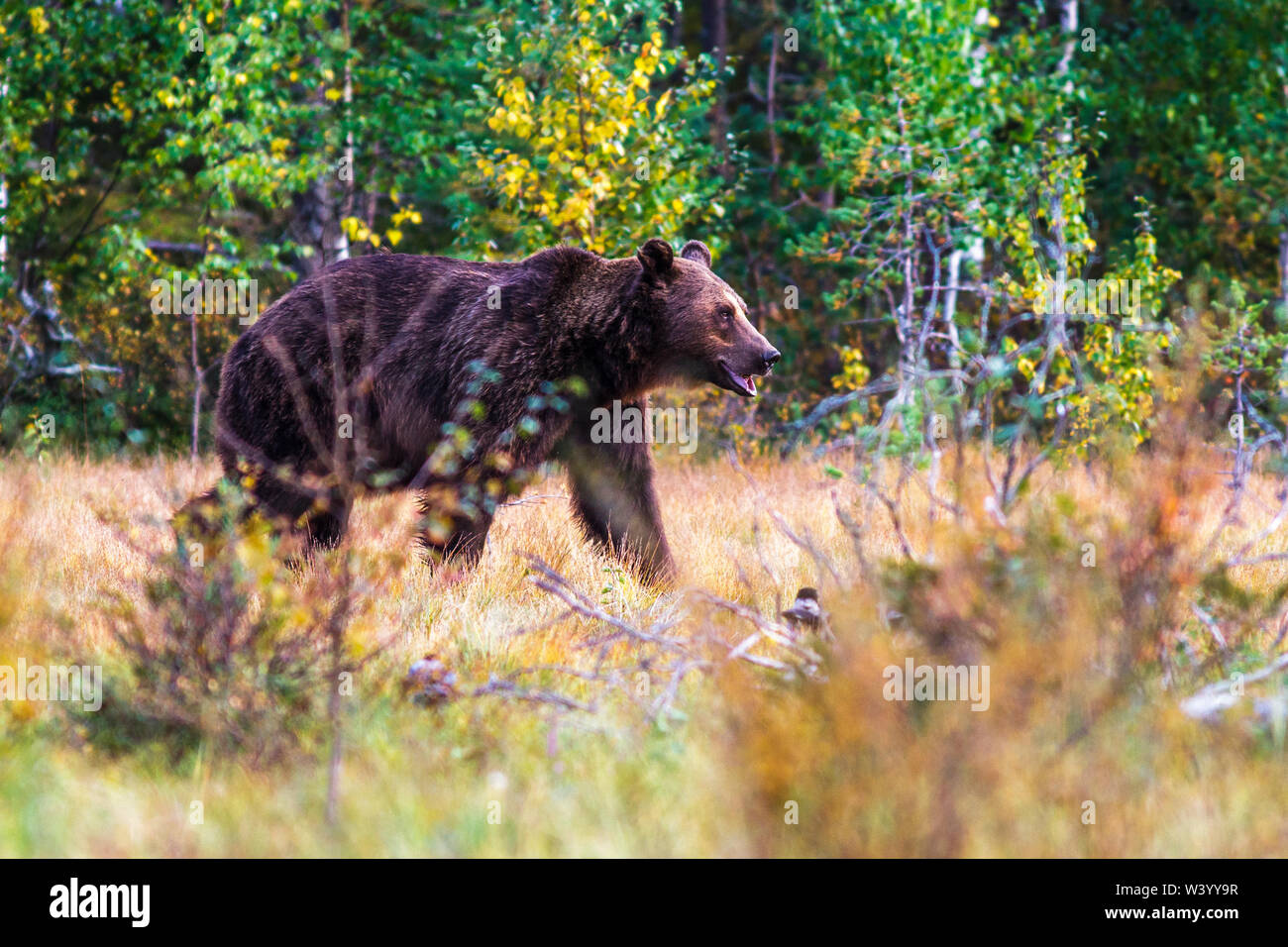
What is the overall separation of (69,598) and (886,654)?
157 inches

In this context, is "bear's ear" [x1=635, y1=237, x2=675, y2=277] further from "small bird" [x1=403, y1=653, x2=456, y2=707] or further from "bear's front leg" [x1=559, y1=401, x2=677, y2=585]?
"small bird" [x1=403, y1=653, x2=456, y2=707]

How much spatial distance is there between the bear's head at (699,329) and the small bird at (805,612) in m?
1.83

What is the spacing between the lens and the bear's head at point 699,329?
6.54 m

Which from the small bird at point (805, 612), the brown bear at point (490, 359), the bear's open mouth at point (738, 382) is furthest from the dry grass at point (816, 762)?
the bear's open mouth at point (738, 382)

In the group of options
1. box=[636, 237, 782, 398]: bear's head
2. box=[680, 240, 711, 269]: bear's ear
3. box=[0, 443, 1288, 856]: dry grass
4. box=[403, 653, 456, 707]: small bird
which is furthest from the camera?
Answer: box=[680, 240, 711, 269]: bear's ear

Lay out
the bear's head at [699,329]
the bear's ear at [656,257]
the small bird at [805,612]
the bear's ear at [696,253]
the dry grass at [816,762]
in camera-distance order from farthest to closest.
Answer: the bear's ear at [696,253] → the bear's head at [699,329] → the bear's ear at [656,257] → the small bird at [805,612] → the dry grass at [816,762]

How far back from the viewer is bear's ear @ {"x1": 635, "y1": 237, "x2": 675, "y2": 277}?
634 cm

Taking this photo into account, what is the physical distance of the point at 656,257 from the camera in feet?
21.1

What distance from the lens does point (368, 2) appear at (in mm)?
13344

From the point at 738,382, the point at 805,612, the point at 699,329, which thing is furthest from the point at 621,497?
the point at 805,612

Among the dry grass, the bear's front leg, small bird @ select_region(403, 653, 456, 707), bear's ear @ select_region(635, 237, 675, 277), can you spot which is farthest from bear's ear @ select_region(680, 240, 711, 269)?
small bird @ select_region(403, 653, 456, 707)

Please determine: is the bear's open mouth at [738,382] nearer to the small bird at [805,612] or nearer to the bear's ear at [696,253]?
the bear's ear at [696,253]

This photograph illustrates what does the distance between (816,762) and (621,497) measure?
3.61 metres
